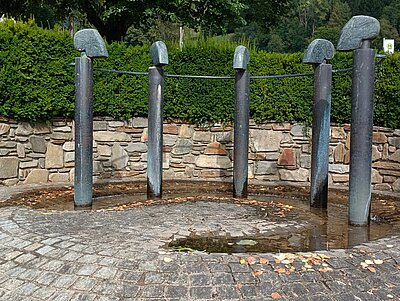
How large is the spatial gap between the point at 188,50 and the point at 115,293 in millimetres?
5676

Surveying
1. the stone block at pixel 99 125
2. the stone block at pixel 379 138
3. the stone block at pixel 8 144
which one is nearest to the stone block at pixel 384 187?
the stone block at pixel 379 138

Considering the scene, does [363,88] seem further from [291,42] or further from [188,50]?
[291,42]

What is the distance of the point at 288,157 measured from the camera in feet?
25.2

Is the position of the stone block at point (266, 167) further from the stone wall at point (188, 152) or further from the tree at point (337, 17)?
the tree at point (337, 17)

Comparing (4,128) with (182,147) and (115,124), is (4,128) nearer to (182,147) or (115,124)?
(115,124)

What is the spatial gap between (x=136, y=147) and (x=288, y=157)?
2.34 meters

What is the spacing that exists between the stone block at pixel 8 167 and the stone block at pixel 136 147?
166 cm

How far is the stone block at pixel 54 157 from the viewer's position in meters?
7.26

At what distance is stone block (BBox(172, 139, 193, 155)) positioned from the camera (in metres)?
7.91

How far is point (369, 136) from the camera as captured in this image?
421 cm

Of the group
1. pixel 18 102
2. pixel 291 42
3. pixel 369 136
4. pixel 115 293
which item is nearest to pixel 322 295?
pixel 115 293

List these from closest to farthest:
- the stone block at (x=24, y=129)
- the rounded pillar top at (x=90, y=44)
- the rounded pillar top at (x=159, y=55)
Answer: the rounded pillar top at (x=90, y=44) → the rounded pillar top at (x=159, y=55) → the stone block at (x=24, y=129)

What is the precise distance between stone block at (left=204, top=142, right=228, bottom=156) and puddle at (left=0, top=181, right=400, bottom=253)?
68 centimetres

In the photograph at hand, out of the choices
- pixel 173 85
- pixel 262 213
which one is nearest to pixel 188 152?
pixel 173 85
